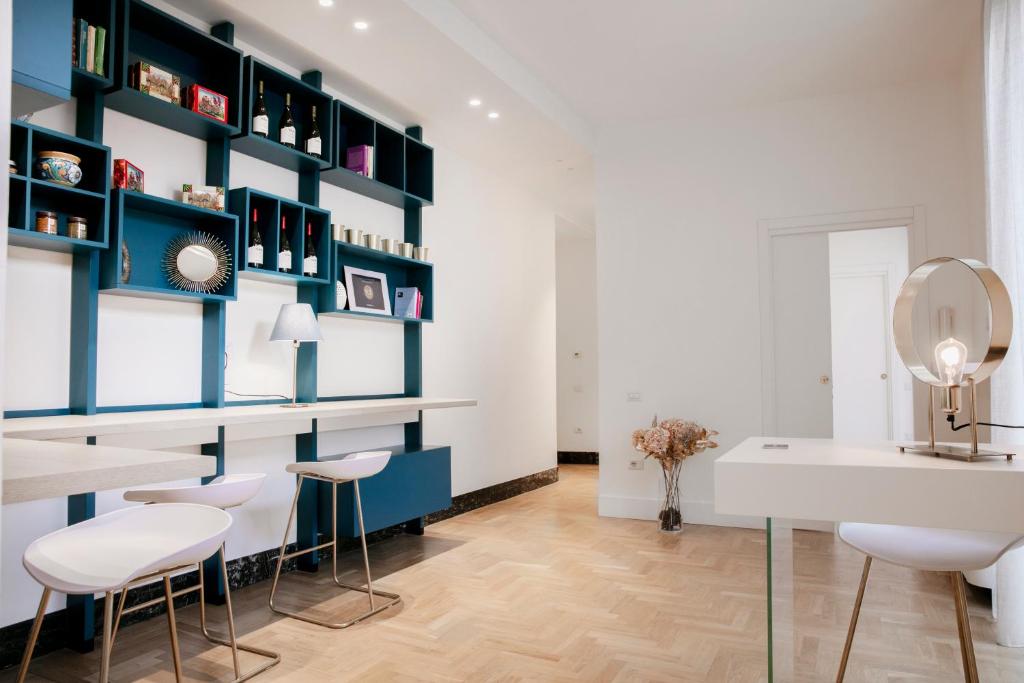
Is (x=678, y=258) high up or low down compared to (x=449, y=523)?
up

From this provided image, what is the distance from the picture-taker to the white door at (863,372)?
561 centimetres

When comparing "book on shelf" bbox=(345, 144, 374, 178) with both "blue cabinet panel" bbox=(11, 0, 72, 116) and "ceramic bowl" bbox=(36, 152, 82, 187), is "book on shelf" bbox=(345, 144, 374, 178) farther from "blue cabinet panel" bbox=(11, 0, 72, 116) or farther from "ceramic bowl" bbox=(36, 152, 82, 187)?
"blue cabinet panel" bbox=(11, 0, 72, 116)

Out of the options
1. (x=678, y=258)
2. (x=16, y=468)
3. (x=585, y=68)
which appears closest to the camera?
(x=16, y=468)

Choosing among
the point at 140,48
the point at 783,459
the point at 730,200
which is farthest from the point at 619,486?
the point at 140,48

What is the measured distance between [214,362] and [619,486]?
3.15 metres

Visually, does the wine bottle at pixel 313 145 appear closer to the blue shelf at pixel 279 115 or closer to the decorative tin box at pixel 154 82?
the blue shelf at pixel 279 115

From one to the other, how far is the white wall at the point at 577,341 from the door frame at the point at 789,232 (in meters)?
3.72

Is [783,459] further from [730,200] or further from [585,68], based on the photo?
[730,200]

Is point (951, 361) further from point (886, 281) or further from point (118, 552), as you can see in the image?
point (886, 281)

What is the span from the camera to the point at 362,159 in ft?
13.8

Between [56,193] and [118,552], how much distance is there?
5.36ft

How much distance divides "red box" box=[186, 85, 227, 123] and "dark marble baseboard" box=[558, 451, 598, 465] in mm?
6236

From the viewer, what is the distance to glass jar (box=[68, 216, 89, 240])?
105 inches

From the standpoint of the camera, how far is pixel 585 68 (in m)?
4.45
